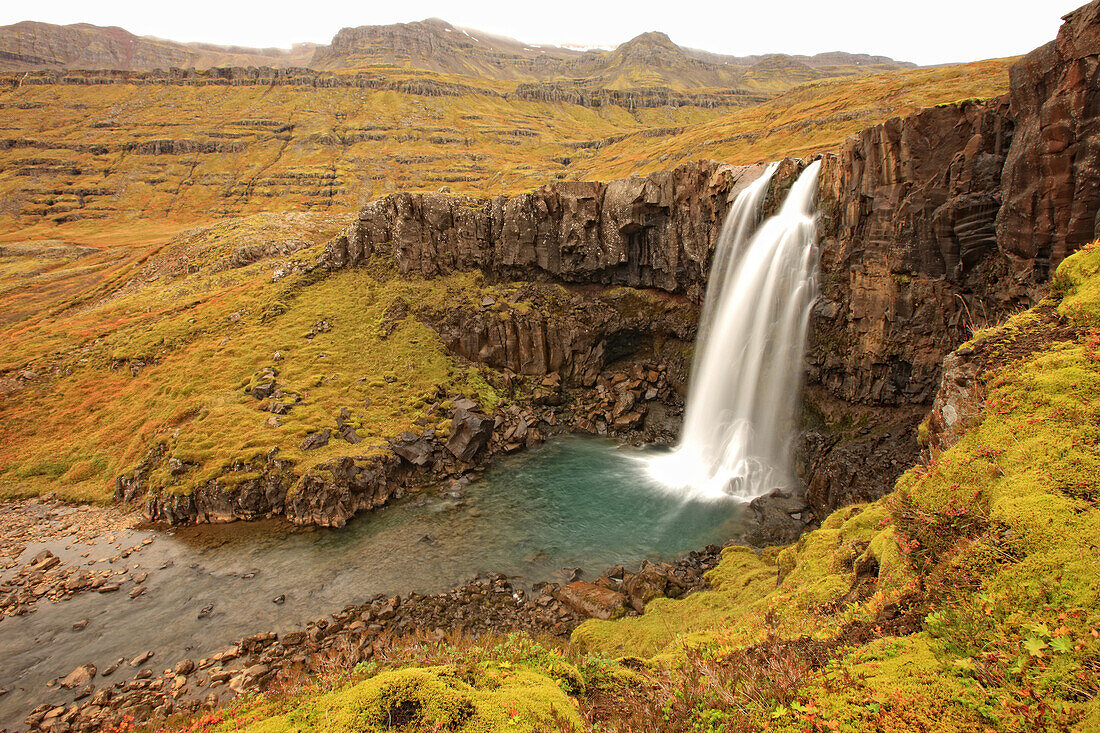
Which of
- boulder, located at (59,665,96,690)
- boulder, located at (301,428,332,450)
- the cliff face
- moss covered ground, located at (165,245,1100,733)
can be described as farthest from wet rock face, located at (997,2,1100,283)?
boulder, located at (59,665,96,690)

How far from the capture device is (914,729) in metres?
5.45

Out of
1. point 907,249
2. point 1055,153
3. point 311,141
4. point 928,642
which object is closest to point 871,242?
point 907,249

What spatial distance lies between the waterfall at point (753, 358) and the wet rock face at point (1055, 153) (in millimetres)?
10688

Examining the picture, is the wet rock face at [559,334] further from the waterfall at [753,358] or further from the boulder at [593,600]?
the boulder at [593,600]

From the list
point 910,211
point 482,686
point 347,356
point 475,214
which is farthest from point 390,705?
point 475,214

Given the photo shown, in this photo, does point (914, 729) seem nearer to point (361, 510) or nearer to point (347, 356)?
point (361, 510)

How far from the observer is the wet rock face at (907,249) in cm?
2108

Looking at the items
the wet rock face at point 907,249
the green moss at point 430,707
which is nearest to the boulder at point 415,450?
the green moss at point 430,707

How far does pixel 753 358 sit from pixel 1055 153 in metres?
16.5

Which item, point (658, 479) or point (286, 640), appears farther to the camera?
point (658, 479)

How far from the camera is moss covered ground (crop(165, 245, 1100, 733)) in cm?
565

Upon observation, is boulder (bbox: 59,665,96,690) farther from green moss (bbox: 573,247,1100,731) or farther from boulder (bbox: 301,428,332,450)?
green moss (bbox: 573,247,1100,731)

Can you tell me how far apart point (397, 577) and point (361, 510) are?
23.1 feet

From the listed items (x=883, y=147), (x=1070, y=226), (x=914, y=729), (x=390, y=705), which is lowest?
(x=390, y=705)
